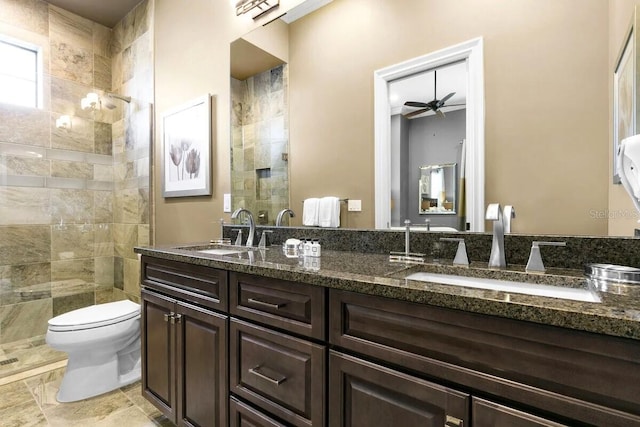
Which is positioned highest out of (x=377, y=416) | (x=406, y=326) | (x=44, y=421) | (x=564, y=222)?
(x=564, y=222)

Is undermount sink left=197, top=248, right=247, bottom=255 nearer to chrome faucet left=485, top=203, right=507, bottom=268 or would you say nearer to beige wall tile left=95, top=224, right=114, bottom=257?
chrome faucet left=485, top=203, right=507, bottom=268

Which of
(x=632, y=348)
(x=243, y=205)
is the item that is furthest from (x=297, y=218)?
(x=632, y=348)

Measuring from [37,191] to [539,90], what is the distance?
3.40m

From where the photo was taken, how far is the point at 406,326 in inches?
30.8

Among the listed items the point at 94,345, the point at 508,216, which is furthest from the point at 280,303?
the point at 94,345

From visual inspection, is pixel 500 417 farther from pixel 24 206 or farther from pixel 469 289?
pixel 24 206

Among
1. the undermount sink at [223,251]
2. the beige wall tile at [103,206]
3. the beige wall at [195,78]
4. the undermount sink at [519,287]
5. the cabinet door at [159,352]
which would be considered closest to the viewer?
the undermount sink at [519,287]

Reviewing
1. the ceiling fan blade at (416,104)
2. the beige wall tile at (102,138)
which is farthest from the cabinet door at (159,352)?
the beige wall tile at (102,138)

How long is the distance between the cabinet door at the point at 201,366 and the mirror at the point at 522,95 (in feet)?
2.52

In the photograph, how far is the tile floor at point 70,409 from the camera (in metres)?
1.70

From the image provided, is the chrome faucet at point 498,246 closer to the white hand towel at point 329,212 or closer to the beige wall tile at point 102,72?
the white hand towel at point 329,212

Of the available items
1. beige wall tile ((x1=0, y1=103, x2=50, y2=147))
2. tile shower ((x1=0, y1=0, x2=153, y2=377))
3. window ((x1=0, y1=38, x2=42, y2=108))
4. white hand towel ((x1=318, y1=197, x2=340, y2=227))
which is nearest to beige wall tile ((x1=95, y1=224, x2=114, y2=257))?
tile shower ((x1=0, y1=0, x2=153, y2=377))

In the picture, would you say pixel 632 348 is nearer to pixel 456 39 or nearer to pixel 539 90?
pixel 539 90

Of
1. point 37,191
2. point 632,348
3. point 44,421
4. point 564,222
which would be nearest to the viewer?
point 632,348
